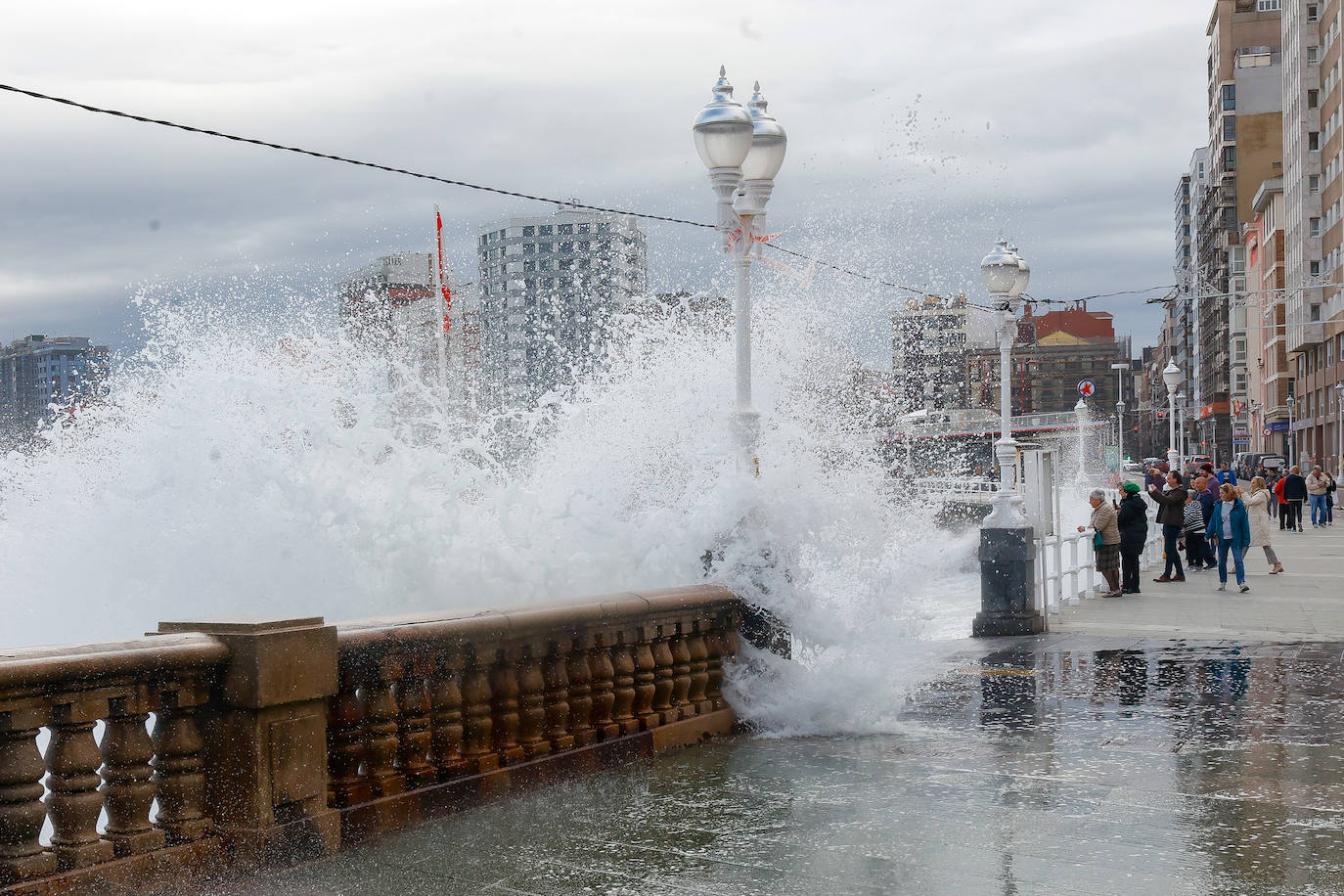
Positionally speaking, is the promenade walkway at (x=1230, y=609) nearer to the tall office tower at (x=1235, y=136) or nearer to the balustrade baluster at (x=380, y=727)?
the balustrade baluster at (x=380, y=727)

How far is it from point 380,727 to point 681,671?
2473mm

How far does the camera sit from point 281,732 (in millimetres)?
5086

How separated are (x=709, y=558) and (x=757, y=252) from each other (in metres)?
2.41

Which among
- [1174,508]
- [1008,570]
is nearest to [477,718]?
[1008,570]

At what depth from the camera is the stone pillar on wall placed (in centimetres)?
498

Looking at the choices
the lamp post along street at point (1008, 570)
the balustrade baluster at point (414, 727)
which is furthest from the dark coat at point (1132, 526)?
the balustrade baluster at point (414, 727)

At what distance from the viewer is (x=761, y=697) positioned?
329 inches

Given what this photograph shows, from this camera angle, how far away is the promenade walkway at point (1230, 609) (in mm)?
13609

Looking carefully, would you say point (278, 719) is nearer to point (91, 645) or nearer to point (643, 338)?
point (91, 645)

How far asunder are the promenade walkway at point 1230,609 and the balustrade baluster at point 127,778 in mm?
10883

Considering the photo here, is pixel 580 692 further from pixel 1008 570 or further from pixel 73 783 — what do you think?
pixel 1008 570

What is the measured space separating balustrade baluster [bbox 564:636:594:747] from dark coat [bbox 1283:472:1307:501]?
3131 cm

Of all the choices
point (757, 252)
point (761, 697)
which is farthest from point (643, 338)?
point (761, 697)

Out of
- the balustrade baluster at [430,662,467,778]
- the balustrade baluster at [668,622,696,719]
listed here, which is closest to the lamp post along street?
the balustrade baluster at [668,622,696,719]
